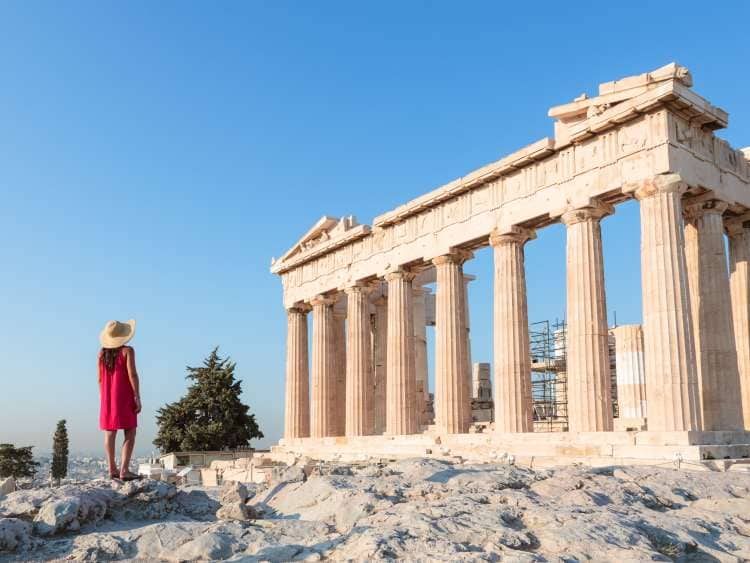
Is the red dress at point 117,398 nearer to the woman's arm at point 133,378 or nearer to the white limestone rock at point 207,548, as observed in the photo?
the woman's arm at point 133,378

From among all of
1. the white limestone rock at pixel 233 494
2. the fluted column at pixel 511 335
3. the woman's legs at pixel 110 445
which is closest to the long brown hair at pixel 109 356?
the woman's legs at pixel 110 445

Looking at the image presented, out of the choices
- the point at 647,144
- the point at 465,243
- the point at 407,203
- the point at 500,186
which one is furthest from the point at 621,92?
the point at 407,203

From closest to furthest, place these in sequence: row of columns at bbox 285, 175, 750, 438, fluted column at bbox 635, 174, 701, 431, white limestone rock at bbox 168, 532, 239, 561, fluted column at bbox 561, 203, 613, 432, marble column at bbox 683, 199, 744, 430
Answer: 1. white limestone rock at bbox 168, 532, 239, 561
2. fluted column at bbox 635, 174, 701, 431
3. row of columns at bbox 285, 175, 750, 438
4. marble column at bbox 683, 199, 744, 430
5. fluted column at bbox 561, 203, 613, 432

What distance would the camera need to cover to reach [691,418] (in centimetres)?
2080

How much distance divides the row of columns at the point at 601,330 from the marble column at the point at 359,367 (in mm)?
56

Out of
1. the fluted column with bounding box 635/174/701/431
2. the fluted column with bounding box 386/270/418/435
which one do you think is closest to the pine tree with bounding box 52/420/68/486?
the fluted column with bounding box 386/270/418/435

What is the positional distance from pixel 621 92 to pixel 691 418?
32.1ft

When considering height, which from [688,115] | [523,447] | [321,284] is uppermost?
[688,115]

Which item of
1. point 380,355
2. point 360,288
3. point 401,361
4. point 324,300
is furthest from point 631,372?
point 324,300

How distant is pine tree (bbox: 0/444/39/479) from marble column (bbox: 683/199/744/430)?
4321cm

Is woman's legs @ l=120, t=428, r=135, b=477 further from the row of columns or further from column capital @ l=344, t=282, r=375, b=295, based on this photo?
column capital @ l=344, t=282, r=375, b=295

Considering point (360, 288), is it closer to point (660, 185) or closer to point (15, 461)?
point (660, 185)

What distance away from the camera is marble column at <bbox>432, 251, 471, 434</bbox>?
1160 inches

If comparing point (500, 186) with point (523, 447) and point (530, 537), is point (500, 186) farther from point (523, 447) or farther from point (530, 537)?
point (530, 537)
